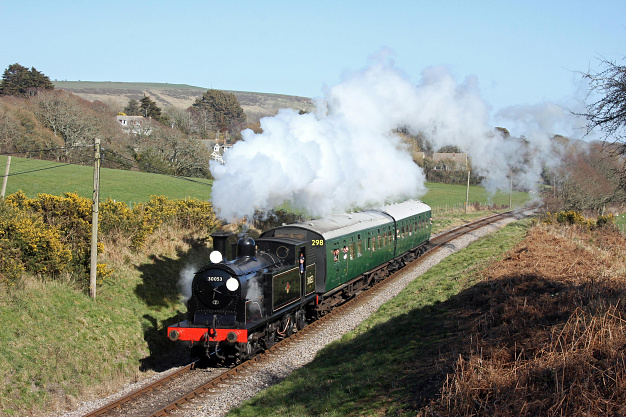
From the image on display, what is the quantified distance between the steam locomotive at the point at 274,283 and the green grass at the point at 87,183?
687 inches

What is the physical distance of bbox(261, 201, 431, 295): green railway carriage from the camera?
17.0m

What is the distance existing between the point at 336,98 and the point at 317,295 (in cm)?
1508

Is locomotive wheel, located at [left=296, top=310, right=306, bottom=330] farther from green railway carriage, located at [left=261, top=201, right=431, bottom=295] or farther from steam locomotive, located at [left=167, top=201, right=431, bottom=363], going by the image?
green railway carriage, located at [left=261, top=201, right=431, bottom=295]

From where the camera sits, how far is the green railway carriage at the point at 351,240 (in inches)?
671

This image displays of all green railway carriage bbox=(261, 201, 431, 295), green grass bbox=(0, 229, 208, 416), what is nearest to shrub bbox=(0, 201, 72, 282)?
green grass bbox=(0, 229, 208, 416)

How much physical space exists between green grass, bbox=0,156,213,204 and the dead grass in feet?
88.0

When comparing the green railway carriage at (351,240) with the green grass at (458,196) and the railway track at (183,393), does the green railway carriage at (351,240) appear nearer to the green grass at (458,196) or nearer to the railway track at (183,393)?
the railway track at (183,393)

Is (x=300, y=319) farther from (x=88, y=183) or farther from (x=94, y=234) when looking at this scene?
(x=88, y=183)

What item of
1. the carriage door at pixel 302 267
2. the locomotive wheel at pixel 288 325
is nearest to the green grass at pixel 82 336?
the locomotive wheel at pixel 288 325

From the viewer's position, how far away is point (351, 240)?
19.5 metres

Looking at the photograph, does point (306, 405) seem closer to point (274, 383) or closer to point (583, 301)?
point (274, 383)

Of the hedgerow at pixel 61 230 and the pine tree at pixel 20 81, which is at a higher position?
the pine tree at pixel 20 81

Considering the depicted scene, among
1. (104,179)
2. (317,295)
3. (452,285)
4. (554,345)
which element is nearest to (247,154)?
(317,295)

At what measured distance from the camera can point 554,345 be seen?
8.13m
